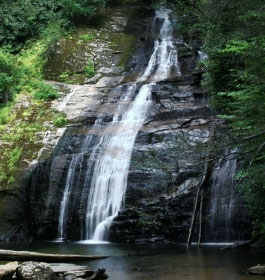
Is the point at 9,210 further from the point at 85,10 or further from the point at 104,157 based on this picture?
the point at 85,10

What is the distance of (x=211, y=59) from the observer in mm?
19172

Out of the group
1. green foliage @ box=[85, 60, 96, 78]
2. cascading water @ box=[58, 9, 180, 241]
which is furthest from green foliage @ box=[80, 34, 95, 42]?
cascading water @ box=[58, 9, 180, 241]

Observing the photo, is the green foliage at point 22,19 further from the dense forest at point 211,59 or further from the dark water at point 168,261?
the dark water at point 168,261

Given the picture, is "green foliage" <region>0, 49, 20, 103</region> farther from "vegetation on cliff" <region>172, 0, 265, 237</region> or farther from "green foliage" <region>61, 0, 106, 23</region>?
"vegetation on cliff" <region>172, 0, 265, 237</region>

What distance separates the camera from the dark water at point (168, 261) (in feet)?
32.3

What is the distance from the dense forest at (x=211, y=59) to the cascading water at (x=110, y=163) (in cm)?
277

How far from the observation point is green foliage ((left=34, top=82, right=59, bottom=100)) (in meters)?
24.4

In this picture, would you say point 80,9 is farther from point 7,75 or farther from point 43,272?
point 43,272

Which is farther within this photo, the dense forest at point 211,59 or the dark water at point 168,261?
the dense forest at point 211,59

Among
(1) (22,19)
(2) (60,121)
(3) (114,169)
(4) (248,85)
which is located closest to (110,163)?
(3) (114,169)

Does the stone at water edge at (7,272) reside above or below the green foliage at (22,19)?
below

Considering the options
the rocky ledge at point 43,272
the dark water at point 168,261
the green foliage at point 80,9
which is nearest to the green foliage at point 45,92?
the green foliage at point 80,9

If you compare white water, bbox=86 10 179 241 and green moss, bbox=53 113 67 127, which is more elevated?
green moss, bbox=53 113 67 127

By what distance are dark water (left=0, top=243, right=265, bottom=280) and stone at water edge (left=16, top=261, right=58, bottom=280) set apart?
4.41 feet
